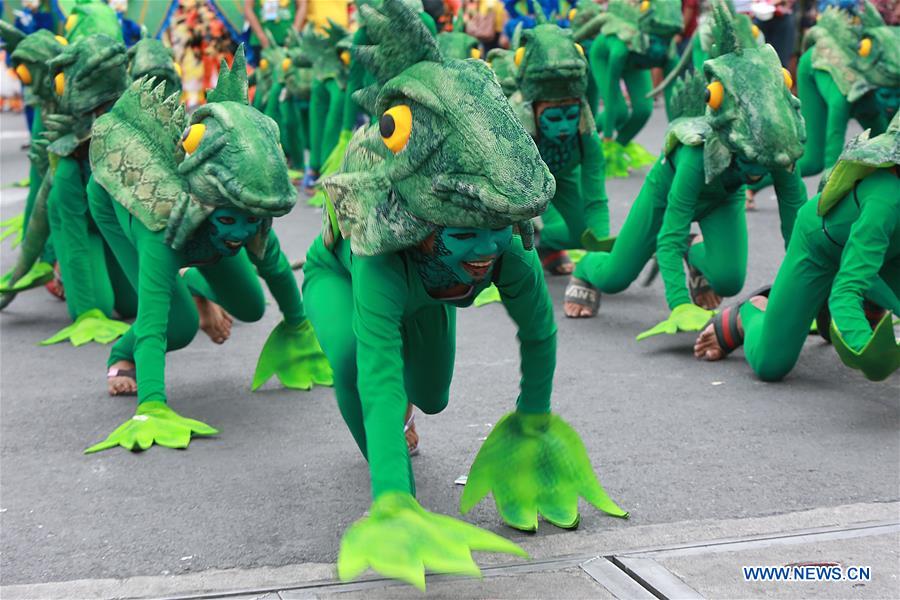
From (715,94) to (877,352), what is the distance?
143 centimetres

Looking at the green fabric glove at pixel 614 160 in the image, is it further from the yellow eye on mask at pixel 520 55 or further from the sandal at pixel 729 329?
the sandal at pixel 729 329

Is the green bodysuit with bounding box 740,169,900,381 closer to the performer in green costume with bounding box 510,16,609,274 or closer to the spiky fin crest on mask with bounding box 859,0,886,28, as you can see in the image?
the performer in green costume with bounding box 510,16,609,274

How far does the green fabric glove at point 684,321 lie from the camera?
5293 millimetres

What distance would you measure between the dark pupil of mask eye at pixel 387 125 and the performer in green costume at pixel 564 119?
3.09m

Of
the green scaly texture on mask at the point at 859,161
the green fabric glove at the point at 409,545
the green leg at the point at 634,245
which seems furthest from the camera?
the green leg at the point at 634,245

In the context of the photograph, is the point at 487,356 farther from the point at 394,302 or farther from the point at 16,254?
the point at 16,254

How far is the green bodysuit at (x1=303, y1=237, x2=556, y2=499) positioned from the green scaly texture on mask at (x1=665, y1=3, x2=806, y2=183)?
1819 mm

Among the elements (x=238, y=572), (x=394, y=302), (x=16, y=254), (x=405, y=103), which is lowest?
(x=16, y=254)

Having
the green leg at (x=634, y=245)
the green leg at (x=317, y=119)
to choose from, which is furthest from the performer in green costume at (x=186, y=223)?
the green leg at (x=317, y=119)

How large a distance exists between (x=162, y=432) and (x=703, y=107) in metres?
3.00

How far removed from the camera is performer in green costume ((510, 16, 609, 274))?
5855mm

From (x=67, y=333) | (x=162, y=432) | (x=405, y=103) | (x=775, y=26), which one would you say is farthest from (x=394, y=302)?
(x=775, y=26)

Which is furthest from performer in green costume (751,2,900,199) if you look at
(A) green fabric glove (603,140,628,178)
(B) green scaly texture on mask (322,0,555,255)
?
(B) green scaly texture on mask (322,0,555,255)

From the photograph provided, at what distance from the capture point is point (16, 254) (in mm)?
8414
